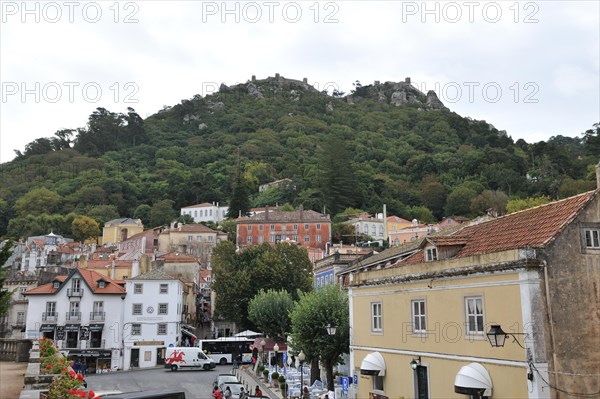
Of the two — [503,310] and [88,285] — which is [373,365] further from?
[88,285]

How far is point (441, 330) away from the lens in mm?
19219

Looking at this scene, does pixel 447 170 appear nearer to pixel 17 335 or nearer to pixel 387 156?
pixel 387 156

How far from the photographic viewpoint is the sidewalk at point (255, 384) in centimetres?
2972

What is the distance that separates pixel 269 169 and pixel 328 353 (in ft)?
394

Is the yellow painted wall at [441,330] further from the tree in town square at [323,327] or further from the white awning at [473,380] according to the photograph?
the tree in town square at [323,327]

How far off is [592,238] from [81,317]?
147 feet

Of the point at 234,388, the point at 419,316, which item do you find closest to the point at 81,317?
the point at 234,388

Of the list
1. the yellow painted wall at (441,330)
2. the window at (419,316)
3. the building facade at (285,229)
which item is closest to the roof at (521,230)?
the yellow painted wall at (441,330)

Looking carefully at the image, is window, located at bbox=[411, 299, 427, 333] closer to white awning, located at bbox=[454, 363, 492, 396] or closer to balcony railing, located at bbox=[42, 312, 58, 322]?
white awning, located at bbox=[454, 363, 492, 396]

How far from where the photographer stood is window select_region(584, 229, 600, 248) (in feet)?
54.3

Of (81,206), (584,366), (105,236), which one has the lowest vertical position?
(584,366)

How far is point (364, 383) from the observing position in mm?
24312

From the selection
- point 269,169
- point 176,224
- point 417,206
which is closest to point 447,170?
point 417,206

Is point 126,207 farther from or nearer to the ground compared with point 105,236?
farther from the ground
